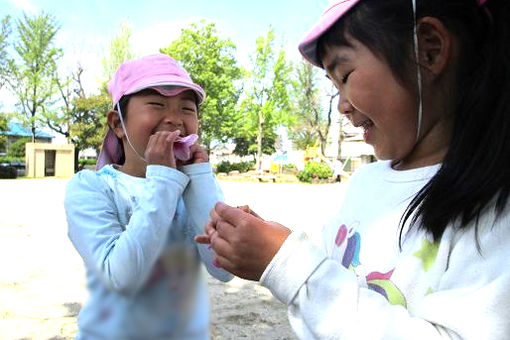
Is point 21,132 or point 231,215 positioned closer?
point 231,215

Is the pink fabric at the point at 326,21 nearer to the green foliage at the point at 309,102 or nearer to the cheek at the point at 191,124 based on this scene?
the cheek at the point at 191,124

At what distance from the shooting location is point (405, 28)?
3.04 feet

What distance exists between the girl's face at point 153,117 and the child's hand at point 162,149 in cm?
11

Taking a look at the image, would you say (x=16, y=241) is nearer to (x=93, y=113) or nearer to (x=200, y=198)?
(x=200, y=198)

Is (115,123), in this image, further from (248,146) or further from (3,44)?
(248,146)

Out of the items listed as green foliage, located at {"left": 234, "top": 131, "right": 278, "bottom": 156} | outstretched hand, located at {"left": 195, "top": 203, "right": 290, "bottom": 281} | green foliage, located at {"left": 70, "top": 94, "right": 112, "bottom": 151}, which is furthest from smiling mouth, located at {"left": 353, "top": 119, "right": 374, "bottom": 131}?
green foliage, located at {"left": 234, "top": 131, "right": 278, "bottom": 156}

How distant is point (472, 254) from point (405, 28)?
18.9 inches

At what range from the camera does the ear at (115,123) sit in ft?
5.04

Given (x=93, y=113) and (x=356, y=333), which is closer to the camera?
(x=356, y=333)

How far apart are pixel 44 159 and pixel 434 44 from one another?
26077mm

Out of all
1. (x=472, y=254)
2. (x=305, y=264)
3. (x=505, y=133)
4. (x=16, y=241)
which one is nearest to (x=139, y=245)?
(x=305, y=264)

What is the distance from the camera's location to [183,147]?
1.39 metres

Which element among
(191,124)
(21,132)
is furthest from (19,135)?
(191,124)

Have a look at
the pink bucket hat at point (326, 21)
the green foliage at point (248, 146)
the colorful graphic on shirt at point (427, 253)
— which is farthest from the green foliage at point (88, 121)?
the colorful graphic on shirt at point (427, 253)
